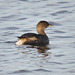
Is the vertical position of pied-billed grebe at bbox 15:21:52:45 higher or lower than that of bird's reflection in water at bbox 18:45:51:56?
higher

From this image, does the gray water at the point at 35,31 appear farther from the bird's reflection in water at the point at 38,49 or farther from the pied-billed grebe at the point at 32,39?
the pied-billed grebe at the point at 32,39

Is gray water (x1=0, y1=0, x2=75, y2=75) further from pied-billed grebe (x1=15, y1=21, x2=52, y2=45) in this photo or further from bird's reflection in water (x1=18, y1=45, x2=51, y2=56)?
pied-billed grebe (x1=15, y1=21, x2=52, y2=45)

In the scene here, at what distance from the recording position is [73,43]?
1304cm

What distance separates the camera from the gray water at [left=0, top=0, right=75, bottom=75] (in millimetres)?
10383

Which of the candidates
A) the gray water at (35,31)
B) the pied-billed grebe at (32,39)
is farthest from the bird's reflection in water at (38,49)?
the pied-billed grebe at (32,39)

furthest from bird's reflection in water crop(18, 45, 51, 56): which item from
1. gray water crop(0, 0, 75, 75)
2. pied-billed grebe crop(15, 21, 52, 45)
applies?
pied-billed grebe crop(15, 21, 52, 45)

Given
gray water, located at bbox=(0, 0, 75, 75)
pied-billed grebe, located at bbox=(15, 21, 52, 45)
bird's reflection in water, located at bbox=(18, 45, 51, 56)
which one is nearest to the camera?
gray water, located at bbox=(0, 0, 75, 75)

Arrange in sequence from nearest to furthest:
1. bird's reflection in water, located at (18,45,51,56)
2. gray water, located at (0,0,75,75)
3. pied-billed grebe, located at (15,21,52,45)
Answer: gray water, located at (0,0,75,75) < bird's reflection in water, located at (18,45,51,56) < pied-billed grebe, located at (15,21,52,45)

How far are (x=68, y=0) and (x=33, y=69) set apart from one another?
10.0 metres

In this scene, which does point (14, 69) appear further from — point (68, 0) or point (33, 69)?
point (68, 0)

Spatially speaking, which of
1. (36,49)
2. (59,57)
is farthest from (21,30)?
(59,57)

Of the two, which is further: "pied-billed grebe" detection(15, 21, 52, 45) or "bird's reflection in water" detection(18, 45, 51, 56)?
"pied-billed grebe" detection(15, 21, 52, 45)

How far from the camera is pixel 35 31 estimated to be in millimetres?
15172

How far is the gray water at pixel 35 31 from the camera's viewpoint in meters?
10.4
